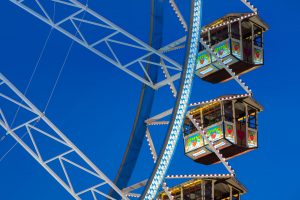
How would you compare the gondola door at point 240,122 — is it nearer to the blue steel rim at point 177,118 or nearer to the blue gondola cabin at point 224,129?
the blue gondola cabin at point 224,129

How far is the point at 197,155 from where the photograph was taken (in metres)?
22.6

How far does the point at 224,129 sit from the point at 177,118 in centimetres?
536

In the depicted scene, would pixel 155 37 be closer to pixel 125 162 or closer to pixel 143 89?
pixel 143 89

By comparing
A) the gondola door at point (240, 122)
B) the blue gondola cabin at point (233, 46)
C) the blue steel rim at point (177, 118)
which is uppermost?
the blue gondola cabin at point (233, 46)

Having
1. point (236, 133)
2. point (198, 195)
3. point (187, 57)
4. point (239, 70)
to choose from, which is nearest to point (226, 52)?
point (239, 70)

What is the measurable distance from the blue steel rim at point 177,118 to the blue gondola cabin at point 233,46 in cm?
476

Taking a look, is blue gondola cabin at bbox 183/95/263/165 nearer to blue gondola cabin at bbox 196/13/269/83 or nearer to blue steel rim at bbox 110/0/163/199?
blue gondola cabin at bbox 196/13/269/83

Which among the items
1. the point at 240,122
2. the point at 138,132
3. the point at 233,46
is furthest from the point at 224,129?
the point at 138,132

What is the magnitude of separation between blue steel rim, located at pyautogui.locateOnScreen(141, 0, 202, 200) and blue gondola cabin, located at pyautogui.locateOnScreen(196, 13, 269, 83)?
4.76 meters

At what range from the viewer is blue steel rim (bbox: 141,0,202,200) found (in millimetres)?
17000

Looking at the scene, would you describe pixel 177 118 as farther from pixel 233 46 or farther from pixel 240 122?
pixel 233 46

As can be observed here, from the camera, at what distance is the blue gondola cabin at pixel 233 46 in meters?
23.3

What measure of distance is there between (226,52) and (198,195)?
11.7 feet

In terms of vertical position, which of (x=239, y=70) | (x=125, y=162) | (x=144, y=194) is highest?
(x=239, y=70)
